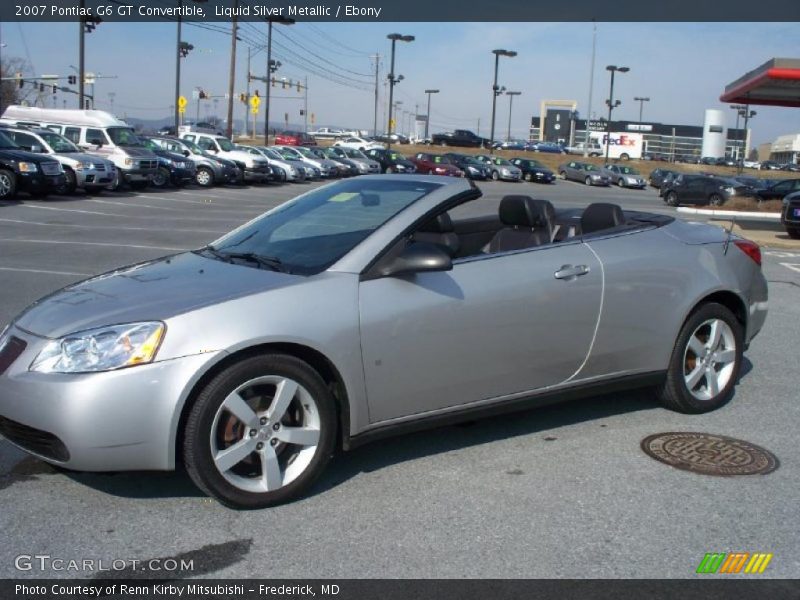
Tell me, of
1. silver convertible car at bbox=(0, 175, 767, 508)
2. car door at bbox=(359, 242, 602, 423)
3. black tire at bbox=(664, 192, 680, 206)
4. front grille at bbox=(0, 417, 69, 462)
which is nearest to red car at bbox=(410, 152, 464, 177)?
black tire at bbox=(664, 192, 680, 206)

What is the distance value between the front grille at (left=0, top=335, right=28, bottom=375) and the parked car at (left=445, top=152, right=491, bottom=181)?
4371cm

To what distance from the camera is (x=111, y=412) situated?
11.3 ft

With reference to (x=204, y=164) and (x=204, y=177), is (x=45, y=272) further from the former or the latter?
(x=204, y=164)

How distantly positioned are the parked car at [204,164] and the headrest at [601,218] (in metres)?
26.3

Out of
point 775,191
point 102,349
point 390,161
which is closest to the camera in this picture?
point 102,349

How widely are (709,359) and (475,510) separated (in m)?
2.35

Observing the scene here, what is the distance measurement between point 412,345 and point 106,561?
1672 millimetres

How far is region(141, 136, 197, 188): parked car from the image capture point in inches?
1091

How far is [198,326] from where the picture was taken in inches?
141

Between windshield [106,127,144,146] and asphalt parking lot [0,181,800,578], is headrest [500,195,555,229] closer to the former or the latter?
asphalt parking lot [0,181,800,578]

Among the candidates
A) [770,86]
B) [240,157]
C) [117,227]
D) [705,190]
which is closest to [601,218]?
[117,227]

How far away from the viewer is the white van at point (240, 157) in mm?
33594

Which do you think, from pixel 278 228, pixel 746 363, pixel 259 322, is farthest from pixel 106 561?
pixel 746 363
